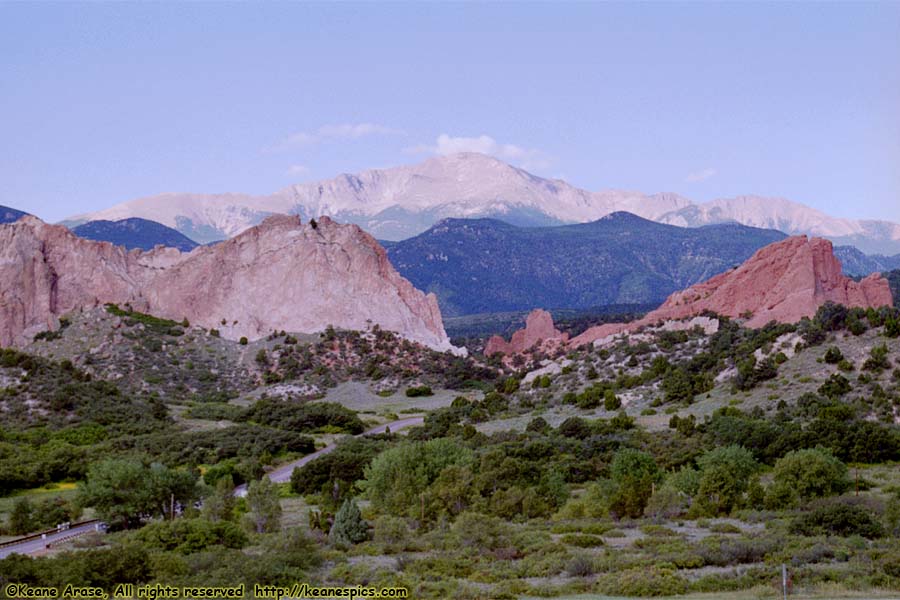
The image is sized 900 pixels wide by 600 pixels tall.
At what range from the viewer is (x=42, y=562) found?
2080cm

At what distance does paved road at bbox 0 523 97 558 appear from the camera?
87.9 ft

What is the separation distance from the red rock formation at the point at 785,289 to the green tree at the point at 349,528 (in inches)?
1734

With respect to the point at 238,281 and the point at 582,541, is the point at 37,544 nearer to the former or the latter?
the point at 582,541

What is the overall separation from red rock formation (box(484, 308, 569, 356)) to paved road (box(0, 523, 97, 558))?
6399 cm

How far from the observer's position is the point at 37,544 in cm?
2803

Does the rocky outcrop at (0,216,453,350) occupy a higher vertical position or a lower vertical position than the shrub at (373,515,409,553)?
higher

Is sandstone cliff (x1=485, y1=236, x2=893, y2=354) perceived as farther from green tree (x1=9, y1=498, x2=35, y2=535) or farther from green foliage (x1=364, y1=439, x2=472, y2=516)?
green tree (x1=9, y1=498, x2=35, y2=535)

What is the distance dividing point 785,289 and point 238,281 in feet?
143

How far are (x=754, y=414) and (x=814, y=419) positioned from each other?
10.4 feet

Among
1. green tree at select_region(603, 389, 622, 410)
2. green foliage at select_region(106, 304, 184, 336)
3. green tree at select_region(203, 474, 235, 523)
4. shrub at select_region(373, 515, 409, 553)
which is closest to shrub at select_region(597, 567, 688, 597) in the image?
shrub at select_region(373, 515, 409, 553)

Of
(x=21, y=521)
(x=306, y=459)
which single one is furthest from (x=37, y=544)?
(x=306, y=459)

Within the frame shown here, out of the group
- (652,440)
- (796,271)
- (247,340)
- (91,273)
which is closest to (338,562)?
(652,440)

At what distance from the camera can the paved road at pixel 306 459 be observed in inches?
1633

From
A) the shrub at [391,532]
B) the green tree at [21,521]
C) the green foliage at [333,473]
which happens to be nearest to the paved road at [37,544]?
the green tree at [21,521]
